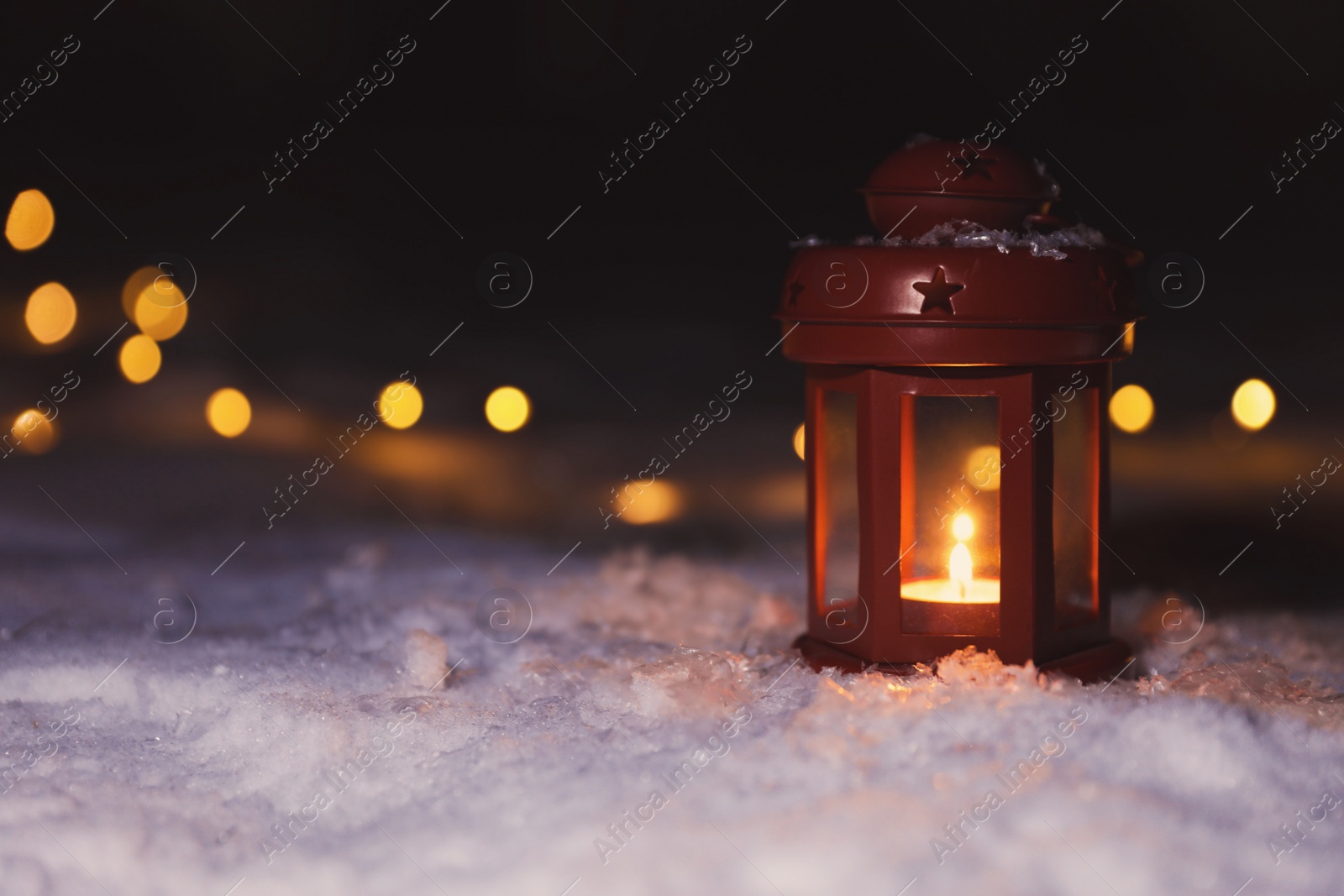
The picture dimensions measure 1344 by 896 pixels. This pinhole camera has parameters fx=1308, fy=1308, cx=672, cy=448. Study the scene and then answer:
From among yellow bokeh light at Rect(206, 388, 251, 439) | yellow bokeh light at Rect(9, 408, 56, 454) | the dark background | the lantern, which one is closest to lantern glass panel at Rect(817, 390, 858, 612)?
the lantern

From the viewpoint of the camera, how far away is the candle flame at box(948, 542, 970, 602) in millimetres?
1652

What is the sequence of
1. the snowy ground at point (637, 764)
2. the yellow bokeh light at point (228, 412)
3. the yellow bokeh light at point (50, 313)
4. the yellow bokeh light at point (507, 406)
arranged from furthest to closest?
the yellow bokeh light at point (507, 406), the yellow bokeh light at point (228, 412), the yellow bokeh light at point (50, 313), the snowy ground at point (637, 764)

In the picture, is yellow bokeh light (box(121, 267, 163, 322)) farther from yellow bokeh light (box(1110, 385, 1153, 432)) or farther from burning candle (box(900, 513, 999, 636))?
yellow bokeh light (box(1110, 385, 1153, 432))

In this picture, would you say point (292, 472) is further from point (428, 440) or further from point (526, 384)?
point (526, 384)

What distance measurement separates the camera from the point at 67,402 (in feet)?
8.80

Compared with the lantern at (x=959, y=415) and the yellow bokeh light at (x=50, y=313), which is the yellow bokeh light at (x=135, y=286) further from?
the lantern at (x=959, y=415)

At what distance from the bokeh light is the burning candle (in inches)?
40.6

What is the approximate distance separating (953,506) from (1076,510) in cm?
16

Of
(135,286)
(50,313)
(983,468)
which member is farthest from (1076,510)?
(50,313)

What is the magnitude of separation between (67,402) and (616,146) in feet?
4.13

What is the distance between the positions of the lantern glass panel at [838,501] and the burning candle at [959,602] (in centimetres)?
8

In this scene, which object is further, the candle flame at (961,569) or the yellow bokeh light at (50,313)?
the yellow bokeh light at (50,313)

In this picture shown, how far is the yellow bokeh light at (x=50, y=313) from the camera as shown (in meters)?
2.65

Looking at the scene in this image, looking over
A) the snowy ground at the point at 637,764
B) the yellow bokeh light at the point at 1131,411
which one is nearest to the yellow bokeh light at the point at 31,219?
the snowy ground at the point at 637,764
